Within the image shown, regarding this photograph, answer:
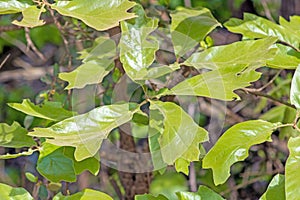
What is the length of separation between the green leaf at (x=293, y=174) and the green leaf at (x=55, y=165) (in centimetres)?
30

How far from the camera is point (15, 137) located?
2.76 feet

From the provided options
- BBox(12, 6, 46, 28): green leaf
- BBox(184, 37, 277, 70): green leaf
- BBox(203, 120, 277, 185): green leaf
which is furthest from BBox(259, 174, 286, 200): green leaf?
BBox(12, 6, 46, 28): green leaf

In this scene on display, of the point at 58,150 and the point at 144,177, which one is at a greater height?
the point at 58,150

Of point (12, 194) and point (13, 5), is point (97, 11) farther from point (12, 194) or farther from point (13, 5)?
point (12, 194)

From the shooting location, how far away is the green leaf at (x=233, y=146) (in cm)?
75

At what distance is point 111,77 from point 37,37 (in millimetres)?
1149

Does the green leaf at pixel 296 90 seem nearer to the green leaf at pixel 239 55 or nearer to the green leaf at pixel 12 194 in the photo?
the green leaf at pixel 239 55

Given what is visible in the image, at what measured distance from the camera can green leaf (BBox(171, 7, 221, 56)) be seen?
0.91 m

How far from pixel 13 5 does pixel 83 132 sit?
20cm

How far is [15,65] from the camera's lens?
246 centimetres

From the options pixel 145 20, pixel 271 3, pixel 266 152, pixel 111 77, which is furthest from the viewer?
pixel 271 3

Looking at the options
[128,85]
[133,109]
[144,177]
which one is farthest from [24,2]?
[144,177]

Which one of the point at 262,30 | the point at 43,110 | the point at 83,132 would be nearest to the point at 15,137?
the point at 43,110

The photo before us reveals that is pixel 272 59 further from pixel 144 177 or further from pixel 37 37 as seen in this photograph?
pixel 37 37
